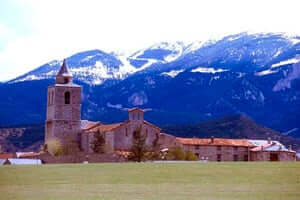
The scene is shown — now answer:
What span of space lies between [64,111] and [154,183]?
80.4 metres

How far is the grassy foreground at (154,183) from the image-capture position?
3669 cm

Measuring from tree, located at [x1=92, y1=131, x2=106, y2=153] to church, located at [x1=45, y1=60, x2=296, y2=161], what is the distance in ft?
5.20

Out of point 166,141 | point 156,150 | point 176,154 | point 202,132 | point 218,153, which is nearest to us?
point 176,154

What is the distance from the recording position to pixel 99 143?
109375 mm

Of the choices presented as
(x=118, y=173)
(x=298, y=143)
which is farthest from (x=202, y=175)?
(x=298, y=143)

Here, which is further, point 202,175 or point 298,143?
point 298,143

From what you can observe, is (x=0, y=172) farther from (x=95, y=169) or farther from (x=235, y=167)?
(x=235, y=167)

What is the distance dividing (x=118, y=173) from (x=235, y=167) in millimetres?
8467

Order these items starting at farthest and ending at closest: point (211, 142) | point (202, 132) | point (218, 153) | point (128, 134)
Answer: point (202, 132)
point (211, 142)
point (218, 153)
point (128, 134)

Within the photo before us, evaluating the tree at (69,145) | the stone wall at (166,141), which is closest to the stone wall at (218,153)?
the stone wall at (166,141)

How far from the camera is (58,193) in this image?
124 feet

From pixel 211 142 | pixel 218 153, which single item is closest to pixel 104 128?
pixel 211 142

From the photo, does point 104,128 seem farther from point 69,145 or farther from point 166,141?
point 166,141

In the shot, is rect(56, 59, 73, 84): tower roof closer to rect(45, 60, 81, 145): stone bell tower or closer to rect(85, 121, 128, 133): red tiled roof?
rect(45, 60, 81, 145): stone bell tower
